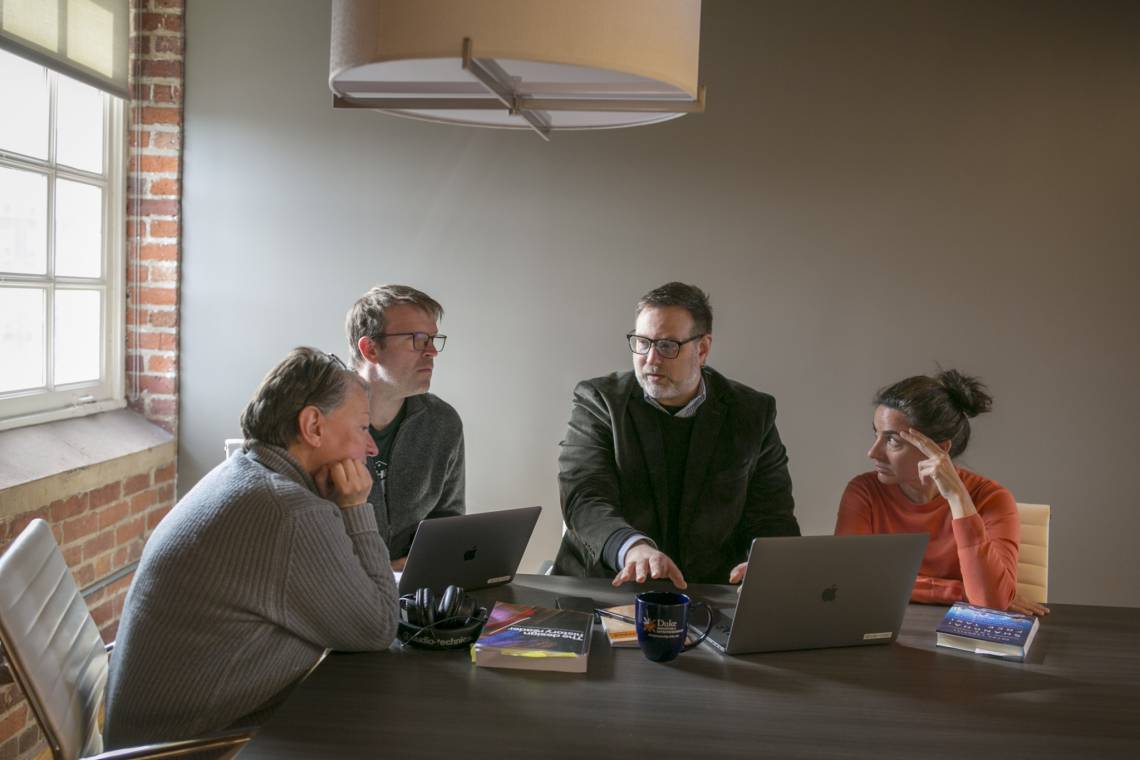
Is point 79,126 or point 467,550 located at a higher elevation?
point 79,126

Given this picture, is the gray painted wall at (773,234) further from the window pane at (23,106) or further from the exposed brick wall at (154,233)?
the window pane at (23,106)

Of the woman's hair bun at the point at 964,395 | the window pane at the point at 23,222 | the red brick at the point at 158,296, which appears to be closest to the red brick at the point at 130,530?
the red brick at the point at 158,296

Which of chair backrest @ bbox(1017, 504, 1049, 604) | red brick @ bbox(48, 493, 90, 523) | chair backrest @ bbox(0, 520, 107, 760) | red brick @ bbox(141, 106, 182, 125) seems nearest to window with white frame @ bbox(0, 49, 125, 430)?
red brick @ bbox(141, 106, 182, 125)

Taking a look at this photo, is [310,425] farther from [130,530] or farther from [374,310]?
[130,530]

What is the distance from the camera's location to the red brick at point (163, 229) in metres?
4.11

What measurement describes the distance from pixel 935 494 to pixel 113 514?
2.84 meters

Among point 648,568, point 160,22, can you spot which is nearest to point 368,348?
point 648,568

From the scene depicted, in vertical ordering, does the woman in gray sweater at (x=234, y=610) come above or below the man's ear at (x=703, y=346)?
below

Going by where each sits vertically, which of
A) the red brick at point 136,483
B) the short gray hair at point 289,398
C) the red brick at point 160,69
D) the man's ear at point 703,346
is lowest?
the red brick at point 136,483

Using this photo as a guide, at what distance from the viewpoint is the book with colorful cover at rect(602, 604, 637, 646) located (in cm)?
196

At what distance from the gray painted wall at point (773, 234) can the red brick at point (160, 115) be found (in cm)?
6

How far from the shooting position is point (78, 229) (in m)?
3.79

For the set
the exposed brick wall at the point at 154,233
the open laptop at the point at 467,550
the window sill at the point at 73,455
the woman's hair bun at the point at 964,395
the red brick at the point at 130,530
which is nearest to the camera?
the open laptop at the point at 467,550

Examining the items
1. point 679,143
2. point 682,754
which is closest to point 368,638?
point 682,754
